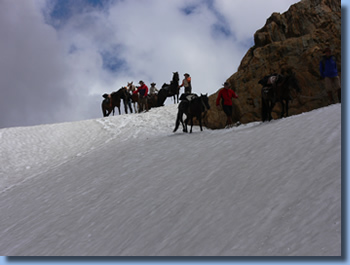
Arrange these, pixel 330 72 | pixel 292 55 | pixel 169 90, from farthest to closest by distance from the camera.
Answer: pixel 169 90, pixel 292 55, pixel 330 72

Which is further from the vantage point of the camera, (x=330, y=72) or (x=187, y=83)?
(x=187, y=83)

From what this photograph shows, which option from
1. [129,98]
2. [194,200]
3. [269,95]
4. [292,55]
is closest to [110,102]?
[129,98]

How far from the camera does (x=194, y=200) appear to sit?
5598mm

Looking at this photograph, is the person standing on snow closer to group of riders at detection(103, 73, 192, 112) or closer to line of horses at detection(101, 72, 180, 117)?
group of riders at detection(103, 73, 192, 112)

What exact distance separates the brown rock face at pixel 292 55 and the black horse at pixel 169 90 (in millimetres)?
5970

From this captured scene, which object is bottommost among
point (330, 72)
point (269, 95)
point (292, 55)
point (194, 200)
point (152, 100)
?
point (194, 200)

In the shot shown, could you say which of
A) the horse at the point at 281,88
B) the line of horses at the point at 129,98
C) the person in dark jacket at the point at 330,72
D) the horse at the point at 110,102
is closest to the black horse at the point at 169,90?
the line of horses at the point at 129,98

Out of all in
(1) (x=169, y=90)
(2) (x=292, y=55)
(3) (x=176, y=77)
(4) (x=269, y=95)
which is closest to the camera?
(4) (x=269, y=95)

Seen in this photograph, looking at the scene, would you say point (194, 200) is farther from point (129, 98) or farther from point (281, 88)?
point (129, 98)

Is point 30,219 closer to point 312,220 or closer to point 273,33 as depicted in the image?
point 312,220

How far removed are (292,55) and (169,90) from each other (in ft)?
35.1

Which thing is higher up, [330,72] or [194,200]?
[330,72]

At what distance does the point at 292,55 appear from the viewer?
13648 mm

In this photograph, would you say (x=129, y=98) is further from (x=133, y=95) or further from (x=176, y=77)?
(x=176, y=77)
